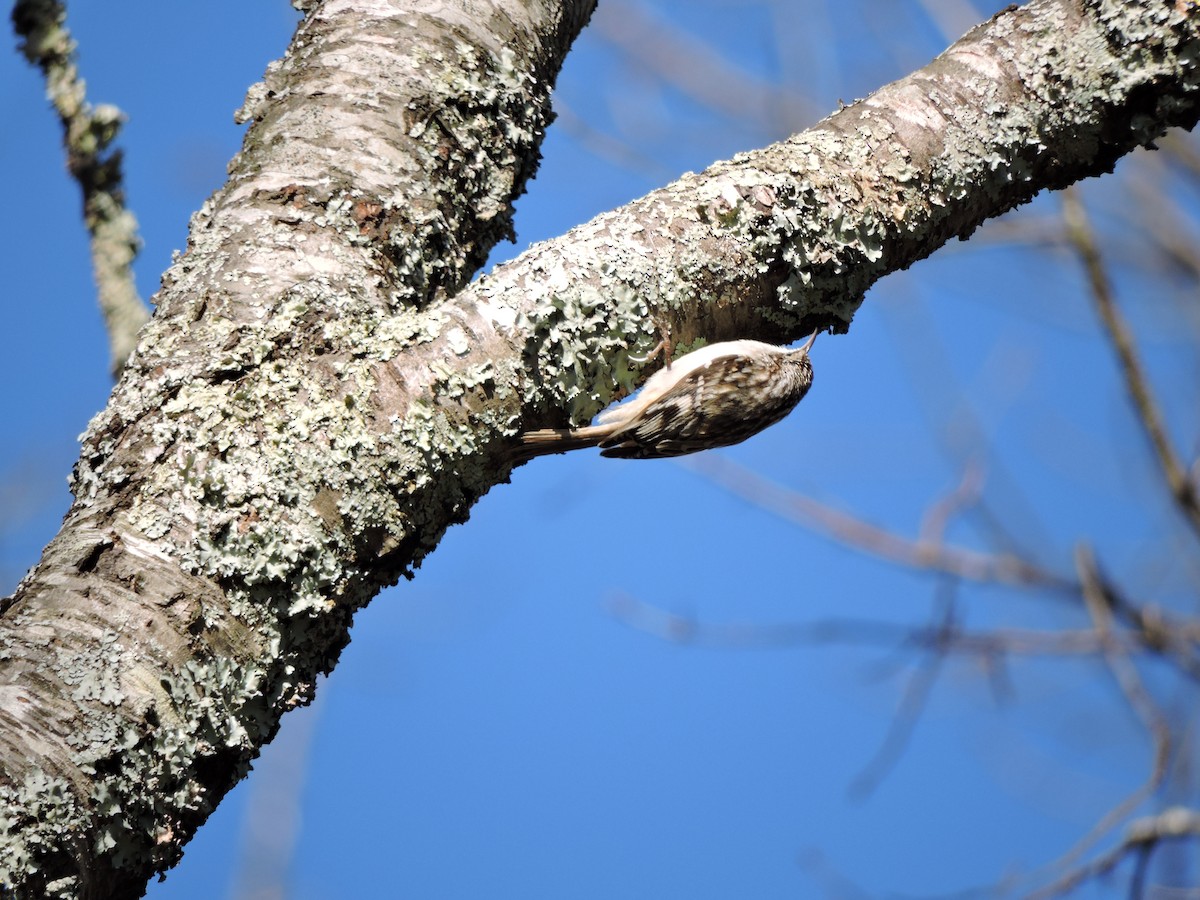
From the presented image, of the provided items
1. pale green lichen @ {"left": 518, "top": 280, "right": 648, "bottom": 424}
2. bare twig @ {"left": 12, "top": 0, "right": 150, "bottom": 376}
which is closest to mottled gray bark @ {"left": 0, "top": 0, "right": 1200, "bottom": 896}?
pale green lichen @ {"left": 518, "top": 280, "right": 648, "bottom": 424}

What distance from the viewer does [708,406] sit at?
2461mm

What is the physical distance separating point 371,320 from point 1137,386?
225 cm

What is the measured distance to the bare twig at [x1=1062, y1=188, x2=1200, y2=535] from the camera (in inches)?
115

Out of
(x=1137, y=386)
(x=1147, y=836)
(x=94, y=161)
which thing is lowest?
(x=1147, y=836)

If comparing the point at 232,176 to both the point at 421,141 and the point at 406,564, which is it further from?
the point at 406,564

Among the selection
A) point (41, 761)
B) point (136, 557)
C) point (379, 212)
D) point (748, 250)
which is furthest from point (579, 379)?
point (41, 761)

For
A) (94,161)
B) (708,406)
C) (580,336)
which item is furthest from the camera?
(708,406)

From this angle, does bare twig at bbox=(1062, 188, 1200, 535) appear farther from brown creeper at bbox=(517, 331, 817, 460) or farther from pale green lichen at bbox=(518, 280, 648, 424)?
pale green lichen at bbox=(518, 280, 648, 424)

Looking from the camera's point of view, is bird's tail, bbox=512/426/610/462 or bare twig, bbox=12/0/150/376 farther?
bare twig, bbox=12/0/150/376

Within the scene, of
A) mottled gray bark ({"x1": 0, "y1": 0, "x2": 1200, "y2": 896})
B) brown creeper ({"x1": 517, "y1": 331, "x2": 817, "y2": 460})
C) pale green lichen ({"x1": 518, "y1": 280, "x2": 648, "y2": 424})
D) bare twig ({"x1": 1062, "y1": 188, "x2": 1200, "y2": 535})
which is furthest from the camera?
bare twig ({"x1": 1062, "y1": 188, "x2": 1200, "y2": 535})

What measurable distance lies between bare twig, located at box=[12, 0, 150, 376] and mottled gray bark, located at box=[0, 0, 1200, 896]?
0.98 feet

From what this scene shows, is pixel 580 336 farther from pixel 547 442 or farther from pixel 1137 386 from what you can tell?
pixel 1137 386

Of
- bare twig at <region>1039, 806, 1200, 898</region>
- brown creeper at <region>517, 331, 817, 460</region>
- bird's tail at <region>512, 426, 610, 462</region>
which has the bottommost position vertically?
bare twig at <region>1039, 806, 1200, 898</region>

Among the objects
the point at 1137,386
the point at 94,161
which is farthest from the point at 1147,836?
the point at 94,161
